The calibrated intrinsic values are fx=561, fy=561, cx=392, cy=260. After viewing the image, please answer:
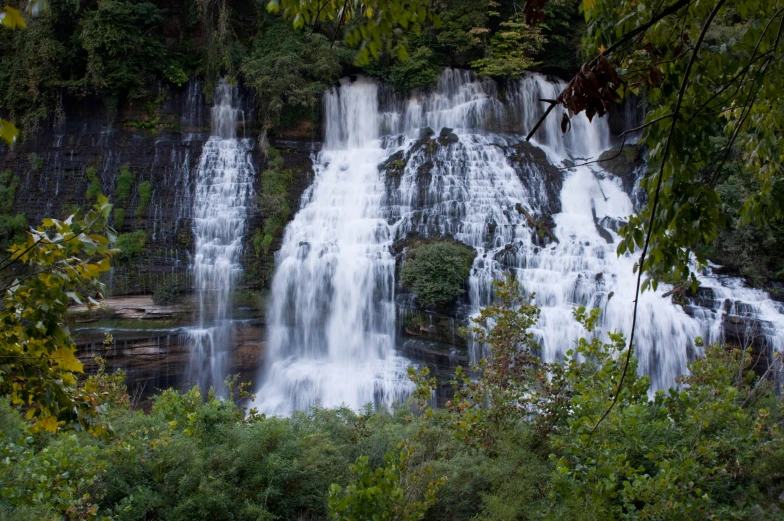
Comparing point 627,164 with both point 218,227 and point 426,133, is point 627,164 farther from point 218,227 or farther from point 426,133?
point 218,227

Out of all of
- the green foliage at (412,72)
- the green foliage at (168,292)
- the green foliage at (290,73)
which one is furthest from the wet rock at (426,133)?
the green foliage at (168,292)

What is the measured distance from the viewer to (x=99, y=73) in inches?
714

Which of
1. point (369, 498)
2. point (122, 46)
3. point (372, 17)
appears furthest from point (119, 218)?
point (369, 498)

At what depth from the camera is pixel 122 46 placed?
60.3 feet

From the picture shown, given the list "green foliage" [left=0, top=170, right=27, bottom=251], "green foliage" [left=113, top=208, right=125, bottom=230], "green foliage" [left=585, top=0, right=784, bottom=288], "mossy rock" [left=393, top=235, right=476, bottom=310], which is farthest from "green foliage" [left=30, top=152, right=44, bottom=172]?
"green foliage" [left=585, top=0, right=784, bottom=288]

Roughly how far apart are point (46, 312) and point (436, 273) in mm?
11652

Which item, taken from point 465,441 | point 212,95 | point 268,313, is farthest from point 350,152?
point 465,441

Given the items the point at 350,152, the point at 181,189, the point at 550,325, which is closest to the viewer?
the point at 550,325

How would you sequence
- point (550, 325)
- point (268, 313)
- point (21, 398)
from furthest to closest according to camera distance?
point (268, 313) < point (550, 325) < point (21, 398)

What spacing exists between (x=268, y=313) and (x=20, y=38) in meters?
12.6

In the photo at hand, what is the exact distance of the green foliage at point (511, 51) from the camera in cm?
1992

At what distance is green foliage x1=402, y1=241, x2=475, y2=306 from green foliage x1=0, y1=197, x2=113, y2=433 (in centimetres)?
1133

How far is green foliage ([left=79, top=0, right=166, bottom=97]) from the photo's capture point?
59.2 ft

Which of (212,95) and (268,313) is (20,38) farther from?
(268,313)
